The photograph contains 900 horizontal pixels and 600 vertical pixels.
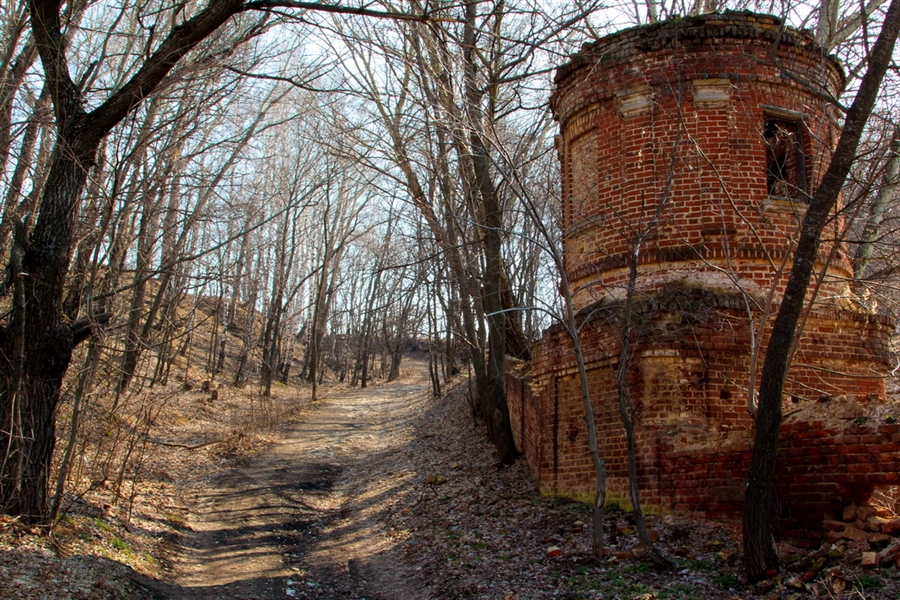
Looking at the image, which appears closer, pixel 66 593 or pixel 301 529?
pixel 66 593

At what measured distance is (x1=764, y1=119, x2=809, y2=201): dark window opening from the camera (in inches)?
371

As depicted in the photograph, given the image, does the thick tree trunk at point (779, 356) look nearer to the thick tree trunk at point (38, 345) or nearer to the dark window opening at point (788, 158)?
the dark window opening at point (788, 158)

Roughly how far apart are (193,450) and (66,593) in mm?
8092

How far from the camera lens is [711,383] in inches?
333

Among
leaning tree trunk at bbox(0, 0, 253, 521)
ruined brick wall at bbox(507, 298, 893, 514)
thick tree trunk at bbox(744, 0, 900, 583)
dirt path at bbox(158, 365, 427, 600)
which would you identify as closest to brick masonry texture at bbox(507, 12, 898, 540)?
ruined brick wall at bbox(507, 298, 893, 514)

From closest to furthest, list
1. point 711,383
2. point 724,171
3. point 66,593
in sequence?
1. point 66,593
2. point 711,383
3. point 724,171

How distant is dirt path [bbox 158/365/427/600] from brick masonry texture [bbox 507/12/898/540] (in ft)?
9.66

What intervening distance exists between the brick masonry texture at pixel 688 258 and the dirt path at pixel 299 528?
2943 mm

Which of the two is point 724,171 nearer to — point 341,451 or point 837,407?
point 837,407

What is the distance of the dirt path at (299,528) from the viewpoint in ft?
25.0

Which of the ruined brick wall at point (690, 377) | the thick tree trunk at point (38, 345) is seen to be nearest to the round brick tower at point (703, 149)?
the ruined brick wall at point (690, 377)

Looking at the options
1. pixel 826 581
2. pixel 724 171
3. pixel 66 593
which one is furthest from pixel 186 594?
pixel 724 171

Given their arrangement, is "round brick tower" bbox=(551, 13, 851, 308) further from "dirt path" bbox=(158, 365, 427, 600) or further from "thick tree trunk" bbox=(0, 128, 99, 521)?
"thick tree trunk" bbox=(0, 128, 99, 521)

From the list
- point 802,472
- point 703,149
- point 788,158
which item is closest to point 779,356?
point 802,472
